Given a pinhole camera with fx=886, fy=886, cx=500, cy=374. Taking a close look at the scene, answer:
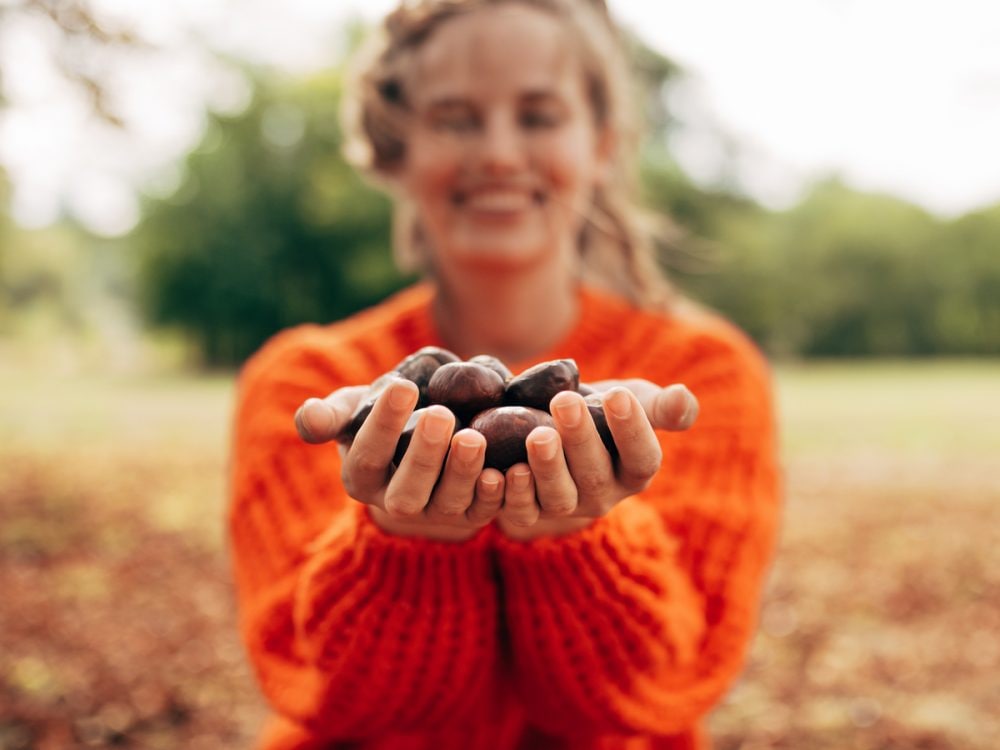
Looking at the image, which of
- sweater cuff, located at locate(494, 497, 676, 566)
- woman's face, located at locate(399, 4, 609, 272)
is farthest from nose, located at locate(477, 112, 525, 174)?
sweater cuff, located at locate(494, 497, 676, 566)

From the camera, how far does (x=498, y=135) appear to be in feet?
6.75

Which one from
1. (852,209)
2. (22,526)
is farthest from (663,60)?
(22,526)

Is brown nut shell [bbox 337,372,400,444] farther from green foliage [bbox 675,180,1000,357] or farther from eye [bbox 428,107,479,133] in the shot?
green foliage [bbox 675,180,1000,357]

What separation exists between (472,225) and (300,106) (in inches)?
1323

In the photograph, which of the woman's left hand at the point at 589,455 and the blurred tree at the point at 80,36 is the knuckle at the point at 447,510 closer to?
the woman's left hand at the point at 589,455

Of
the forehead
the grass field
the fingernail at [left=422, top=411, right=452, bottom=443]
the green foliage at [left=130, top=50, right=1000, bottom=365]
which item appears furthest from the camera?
the green foliage at [left=130, top=50, right=1000, bottom=365]

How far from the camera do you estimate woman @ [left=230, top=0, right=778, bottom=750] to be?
1193mm

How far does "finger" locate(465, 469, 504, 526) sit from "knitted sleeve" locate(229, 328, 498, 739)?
0.30 metres

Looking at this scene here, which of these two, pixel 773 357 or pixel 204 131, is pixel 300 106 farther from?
pixel 773 357

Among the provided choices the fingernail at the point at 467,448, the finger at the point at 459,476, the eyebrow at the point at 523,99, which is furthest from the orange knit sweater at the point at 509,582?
the eyebrow at the point at 523,99

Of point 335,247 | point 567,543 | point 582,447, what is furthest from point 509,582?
point 335,247

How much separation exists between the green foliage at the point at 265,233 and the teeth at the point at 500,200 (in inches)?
1131

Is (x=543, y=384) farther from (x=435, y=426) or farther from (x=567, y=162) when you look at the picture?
(x=567, y=162)

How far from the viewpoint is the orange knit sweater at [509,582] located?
1.52 meters
